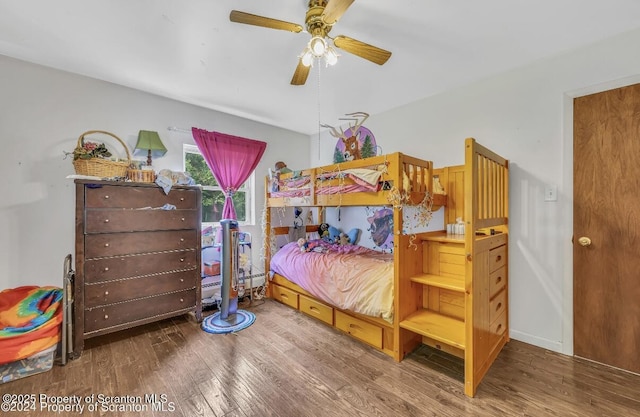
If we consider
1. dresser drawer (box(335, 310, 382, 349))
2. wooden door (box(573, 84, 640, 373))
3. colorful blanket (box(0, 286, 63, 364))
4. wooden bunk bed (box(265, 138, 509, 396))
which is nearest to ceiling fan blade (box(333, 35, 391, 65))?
wooden bunk bed (box(265, 138, 509, 396))

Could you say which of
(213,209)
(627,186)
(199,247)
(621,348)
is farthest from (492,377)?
(213,209)

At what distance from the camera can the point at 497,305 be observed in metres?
2.32

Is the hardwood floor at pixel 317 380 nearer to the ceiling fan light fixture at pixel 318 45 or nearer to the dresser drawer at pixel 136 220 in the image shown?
the dresser drawer at pixel 136 220

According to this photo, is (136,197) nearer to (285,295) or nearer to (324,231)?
(285,295)

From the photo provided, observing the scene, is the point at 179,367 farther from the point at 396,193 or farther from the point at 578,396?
the point at 578,396

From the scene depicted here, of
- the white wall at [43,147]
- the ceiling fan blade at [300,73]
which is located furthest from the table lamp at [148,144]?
the ceiling fan blade at [300,73]

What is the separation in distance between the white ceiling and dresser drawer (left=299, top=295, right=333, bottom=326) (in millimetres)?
2431

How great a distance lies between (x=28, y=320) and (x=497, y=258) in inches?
157

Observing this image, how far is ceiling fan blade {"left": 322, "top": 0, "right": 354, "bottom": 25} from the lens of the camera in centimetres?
138

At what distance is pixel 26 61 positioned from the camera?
2.47 m

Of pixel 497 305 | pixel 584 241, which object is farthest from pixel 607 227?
pixel 497 305

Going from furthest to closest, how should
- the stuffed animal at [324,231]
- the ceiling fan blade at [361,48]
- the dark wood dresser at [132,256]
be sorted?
the stuffed animal at [324,231], the dark wood dresser at [132,256], the ceiling fan blade at [361,48]

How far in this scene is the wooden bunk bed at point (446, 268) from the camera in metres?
1.81

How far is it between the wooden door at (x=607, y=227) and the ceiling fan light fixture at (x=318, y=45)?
90.8 inches
